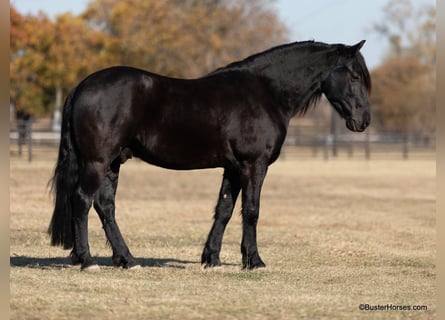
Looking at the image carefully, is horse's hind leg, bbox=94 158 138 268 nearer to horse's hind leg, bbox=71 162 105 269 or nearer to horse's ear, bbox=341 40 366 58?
horse's hind leg, bbox=71 162 105 269

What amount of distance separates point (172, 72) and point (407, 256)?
131 feet

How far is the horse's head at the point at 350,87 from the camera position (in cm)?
955

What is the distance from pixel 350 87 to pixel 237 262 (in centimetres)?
240

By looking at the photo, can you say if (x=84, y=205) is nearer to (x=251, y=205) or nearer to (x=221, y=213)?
(x=221, y=213)

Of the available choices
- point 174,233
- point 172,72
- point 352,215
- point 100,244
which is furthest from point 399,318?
point 172,72

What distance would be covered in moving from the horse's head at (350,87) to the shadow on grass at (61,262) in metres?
2.45

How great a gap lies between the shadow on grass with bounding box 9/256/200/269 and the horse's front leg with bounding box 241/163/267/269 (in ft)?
2.55

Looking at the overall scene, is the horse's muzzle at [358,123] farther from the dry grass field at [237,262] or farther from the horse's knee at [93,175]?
the horse's knee at [93,175]

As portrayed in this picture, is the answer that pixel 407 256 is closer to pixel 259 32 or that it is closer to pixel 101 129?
pixel 101 129

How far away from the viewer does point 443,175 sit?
6.91 meters

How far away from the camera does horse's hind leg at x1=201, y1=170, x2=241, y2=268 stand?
9.46 m

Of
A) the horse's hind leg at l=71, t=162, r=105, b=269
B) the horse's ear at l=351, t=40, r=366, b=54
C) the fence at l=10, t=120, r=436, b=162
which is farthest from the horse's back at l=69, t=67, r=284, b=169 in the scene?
the fence at l=10, t=120, r=436, b=162

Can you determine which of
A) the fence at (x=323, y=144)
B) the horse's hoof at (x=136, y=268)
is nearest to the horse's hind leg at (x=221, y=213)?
the horse's hoof at (x=136, y=268)

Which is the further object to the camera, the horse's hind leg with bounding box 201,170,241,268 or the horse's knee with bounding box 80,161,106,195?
the horse's hind leg with bounding box 201,170,241,268
